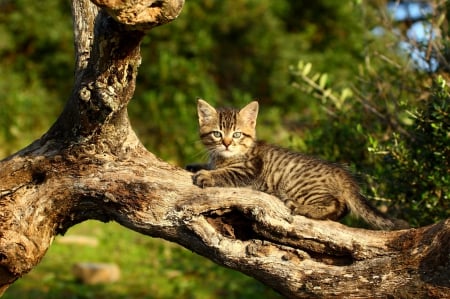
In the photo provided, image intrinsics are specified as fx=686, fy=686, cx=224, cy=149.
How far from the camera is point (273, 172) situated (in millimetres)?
4816

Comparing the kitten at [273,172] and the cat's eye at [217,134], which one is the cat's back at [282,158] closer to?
the kitten at [273,172]

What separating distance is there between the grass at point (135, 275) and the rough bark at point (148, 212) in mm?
3546

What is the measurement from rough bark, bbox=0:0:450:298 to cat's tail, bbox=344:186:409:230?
0.37m

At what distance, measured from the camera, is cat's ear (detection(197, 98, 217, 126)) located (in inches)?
208

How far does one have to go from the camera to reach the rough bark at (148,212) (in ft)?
12.4

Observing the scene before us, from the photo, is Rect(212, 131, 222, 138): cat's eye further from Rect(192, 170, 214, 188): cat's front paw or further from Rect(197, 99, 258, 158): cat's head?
Rect(192, 170, 214, 188): cat's front paw

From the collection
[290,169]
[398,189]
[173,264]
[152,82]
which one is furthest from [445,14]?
[152,82]

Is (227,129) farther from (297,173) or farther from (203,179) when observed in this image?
(203,179)

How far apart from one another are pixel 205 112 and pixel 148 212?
1288mm

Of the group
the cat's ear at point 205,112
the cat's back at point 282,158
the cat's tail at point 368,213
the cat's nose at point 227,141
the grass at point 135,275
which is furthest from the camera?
the grass at point 135,275

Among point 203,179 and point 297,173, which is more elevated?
point 297,173

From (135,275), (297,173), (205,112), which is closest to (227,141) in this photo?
(205,112)

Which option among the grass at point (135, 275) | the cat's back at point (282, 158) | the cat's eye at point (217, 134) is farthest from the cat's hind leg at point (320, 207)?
the grass at point (135, 275)

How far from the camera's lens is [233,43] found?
14438 mm
